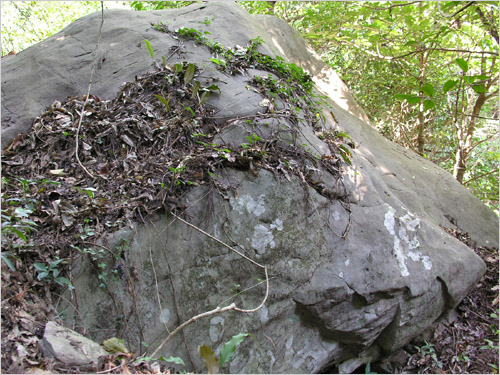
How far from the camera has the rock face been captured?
2.81 meters

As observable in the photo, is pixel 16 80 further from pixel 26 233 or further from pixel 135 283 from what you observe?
pixel 135 283

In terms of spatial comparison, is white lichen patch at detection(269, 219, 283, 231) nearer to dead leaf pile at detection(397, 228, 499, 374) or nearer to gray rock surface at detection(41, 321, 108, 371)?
gray rock surface at detection(41, 321, 108, 371)

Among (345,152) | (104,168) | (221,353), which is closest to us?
(221,353)

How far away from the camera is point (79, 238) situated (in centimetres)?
276

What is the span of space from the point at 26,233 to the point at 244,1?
7.63m

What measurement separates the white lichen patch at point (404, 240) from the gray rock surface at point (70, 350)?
271 centimetres

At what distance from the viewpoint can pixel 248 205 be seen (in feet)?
10.4

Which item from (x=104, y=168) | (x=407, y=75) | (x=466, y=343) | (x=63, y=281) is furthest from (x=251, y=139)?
(x=407, y=75)

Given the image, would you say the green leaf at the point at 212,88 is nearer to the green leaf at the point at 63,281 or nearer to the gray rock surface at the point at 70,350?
the green leaf at the point at 63,281

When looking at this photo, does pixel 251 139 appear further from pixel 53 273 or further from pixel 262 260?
pixel 53 273

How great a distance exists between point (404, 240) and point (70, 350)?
3.07 meters

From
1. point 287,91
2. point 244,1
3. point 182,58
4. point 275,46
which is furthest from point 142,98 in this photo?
point 244,1

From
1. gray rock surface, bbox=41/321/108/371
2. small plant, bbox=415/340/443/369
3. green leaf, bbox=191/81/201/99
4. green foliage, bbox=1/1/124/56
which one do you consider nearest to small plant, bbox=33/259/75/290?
gray rock surface, bbox=41/321/108/371

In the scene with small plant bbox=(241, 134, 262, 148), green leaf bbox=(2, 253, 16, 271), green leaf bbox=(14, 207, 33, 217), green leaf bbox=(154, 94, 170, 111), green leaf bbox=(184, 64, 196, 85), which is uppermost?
green leaf bbox=(184, 64, 196, 85)
